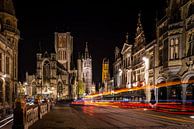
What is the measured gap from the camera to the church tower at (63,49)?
135m

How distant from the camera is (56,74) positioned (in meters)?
115

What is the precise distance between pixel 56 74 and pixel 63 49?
23.1 metres

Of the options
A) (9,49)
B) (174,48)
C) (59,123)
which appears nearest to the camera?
(59,123)

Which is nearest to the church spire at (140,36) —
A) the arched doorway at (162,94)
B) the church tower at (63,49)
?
the arched doorway at (162,94)

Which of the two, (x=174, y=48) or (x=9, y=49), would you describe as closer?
(x=174, y=48)

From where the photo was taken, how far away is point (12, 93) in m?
45.1

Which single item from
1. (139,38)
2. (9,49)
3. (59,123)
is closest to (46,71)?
(139,38)

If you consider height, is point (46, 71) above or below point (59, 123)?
above

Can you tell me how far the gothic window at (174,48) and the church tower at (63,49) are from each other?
102m

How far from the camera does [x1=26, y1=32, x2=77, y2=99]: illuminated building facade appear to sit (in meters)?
111

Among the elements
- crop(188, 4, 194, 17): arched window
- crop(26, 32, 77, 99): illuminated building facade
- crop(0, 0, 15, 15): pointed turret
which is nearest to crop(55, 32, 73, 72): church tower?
crop(26, 32, 77, 99): illuminated building facade

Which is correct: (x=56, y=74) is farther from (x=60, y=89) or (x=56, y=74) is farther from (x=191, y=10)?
(x=191, y=10)

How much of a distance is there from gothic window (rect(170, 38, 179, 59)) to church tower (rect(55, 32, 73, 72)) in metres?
102

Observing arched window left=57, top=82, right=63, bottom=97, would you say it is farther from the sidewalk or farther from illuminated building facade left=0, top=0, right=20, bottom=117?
the sidewalk
